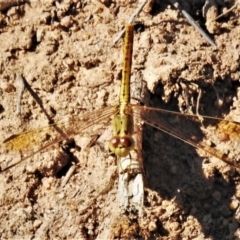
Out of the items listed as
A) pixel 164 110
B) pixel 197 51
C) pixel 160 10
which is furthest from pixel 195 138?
pixel 160 10

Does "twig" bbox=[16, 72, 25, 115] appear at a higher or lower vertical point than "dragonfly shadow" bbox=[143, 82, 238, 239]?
higher

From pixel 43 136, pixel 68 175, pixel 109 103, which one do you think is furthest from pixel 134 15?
pixel 68 175

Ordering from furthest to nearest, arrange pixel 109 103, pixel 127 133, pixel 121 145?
pixel 109 103 → pixel 127 133 → pixel 121 145

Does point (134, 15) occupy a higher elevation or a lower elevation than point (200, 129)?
higher

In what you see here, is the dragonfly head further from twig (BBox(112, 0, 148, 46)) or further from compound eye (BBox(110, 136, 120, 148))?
twig (BBox(112, 0, 148, 46))

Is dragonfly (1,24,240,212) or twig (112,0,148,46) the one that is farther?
twig (112,0,148,46)

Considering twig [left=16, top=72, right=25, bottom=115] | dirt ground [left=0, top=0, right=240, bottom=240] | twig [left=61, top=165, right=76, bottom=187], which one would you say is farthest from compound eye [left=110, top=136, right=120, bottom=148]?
twig [left=16, top=72, right=25, bottom=115]

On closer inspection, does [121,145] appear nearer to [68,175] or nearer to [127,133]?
[127,133]

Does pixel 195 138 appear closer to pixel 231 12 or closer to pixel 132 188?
pixel 132 188
